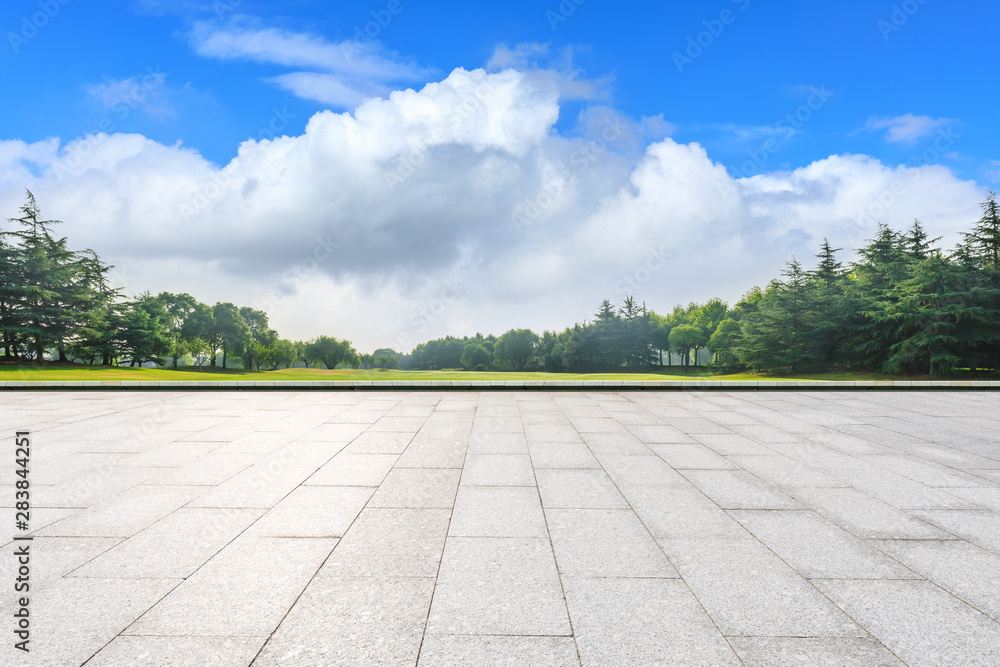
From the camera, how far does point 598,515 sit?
441 cm

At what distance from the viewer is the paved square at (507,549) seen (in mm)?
2586

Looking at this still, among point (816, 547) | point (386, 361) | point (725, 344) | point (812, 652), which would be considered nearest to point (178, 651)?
point (812, 652)

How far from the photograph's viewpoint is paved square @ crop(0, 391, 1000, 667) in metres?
2.59

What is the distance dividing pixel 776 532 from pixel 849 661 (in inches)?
66.1

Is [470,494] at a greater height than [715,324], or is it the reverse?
[715,324]

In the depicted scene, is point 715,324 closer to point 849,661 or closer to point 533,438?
point 533,438

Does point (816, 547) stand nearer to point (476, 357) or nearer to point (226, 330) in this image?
point (226, 330)

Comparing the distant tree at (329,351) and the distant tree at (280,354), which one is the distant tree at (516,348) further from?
the distant tree at (280,354)

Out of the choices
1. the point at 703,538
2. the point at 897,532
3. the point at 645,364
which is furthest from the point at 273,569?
the point at 645,364

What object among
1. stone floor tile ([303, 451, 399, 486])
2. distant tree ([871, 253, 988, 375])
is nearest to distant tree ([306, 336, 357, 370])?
distant tree ([871, 253, 988, 375])

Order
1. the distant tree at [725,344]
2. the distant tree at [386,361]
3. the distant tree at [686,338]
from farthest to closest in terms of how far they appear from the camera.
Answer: the distant tree at [386,361], the distant tree at [686,338], the distant tree at [725,344]

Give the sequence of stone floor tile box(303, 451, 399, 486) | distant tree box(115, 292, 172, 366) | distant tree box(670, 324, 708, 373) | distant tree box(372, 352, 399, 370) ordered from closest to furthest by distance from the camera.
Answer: stone floor tile box(303, 451, 399, 486) → distant tree box(115, 292, 172, 366) → distant tree box(670, 324, 708, 373) → distant tree box(372, 352, 399, 370)

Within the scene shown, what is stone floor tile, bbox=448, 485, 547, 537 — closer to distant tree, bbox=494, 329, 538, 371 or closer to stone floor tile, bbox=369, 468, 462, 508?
stone floor tile, bbox=369, 468, 462, 508

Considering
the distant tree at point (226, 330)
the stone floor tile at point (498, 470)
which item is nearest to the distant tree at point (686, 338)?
the distant tree at point (226, 330)
